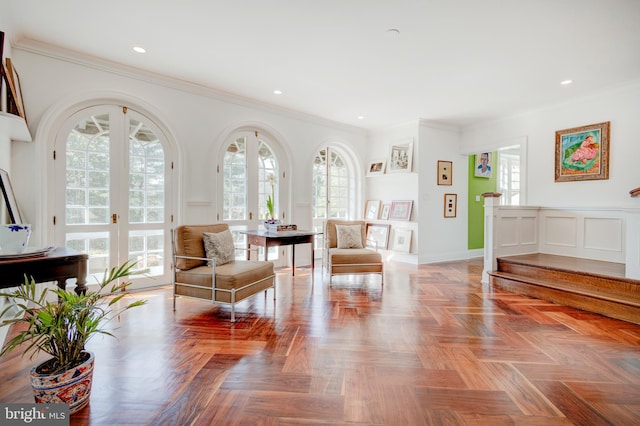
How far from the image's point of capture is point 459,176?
624 centimetres

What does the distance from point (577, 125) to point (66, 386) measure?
645cm

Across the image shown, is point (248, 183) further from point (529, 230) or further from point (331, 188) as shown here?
point (529, 230)

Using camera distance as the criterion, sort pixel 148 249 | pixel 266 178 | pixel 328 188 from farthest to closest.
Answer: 1. pixel 328 188
2. pixel 266 178
3. pixel 148 249

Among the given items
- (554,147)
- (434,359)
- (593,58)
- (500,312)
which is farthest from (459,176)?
(434,359)

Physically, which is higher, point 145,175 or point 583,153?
point 583,153

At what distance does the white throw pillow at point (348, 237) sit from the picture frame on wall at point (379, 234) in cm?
147

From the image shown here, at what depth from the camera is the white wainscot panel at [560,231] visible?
470 cm

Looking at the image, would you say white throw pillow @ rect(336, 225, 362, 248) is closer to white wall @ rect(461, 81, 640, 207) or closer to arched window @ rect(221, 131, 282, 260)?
arched window @ rect(221, 131, 282, 260)

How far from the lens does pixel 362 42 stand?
3.09 m

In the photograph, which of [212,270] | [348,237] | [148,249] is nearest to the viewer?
[212,270]

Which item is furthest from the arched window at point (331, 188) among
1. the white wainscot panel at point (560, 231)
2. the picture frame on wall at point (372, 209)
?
the white wainscot panel at point (560, 231)

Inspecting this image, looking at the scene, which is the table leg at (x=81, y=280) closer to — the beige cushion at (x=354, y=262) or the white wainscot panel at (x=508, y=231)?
the beige cushion at (x=354, y=262)

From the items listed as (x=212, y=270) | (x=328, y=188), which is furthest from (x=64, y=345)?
(x=328, y=188)

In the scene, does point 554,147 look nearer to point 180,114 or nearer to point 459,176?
point 459,176
